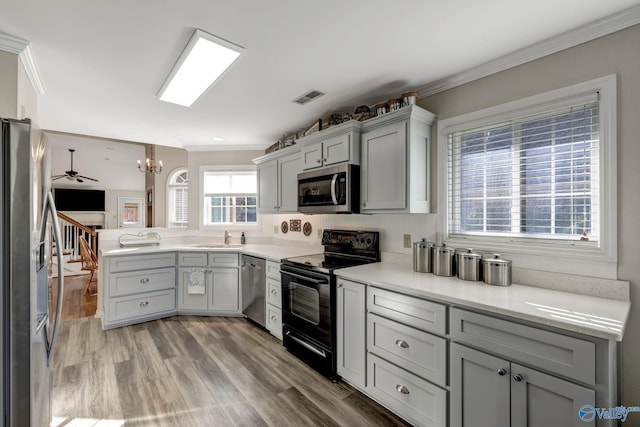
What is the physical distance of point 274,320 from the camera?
10.3 ft

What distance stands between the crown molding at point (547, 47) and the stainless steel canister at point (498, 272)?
4.32ft

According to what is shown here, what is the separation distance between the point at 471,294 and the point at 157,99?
300 cm

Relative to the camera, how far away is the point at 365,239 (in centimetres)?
282

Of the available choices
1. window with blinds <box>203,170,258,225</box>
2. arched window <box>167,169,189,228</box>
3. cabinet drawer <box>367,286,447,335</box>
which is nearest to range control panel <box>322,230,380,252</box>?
cabinet drawer <box>367,286,447,335</box>

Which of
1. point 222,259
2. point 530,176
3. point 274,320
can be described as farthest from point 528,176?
point 222,259

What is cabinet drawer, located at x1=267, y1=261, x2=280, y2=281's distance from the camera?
3062 millimetres

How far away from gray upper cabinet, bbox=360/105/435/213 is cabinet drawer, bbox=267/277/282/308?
4.21ft

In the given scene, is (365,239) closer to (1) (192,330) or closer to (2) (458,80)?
(2) (458,80)

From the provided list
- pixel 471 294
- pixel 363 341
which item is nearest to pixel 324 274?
pixel 363 341

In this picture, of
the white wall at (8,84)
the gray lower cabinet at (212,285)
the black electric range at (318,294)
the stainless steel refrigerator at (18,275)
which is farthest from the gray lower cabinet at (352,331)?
the white wall at (8,84)

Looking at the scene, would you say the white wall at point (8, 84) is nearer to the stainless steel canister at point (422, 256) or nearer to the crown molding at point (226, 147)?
the crown molding at point (226, 147)

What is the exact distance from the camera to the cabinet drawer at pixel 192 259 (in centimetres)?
376

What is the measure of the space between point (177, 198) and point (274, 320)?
4207mm

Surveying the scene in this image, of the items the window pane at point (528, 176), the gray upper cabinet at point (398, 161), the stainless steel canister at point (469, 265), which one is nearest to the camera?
the window pane at point (528, 176)
